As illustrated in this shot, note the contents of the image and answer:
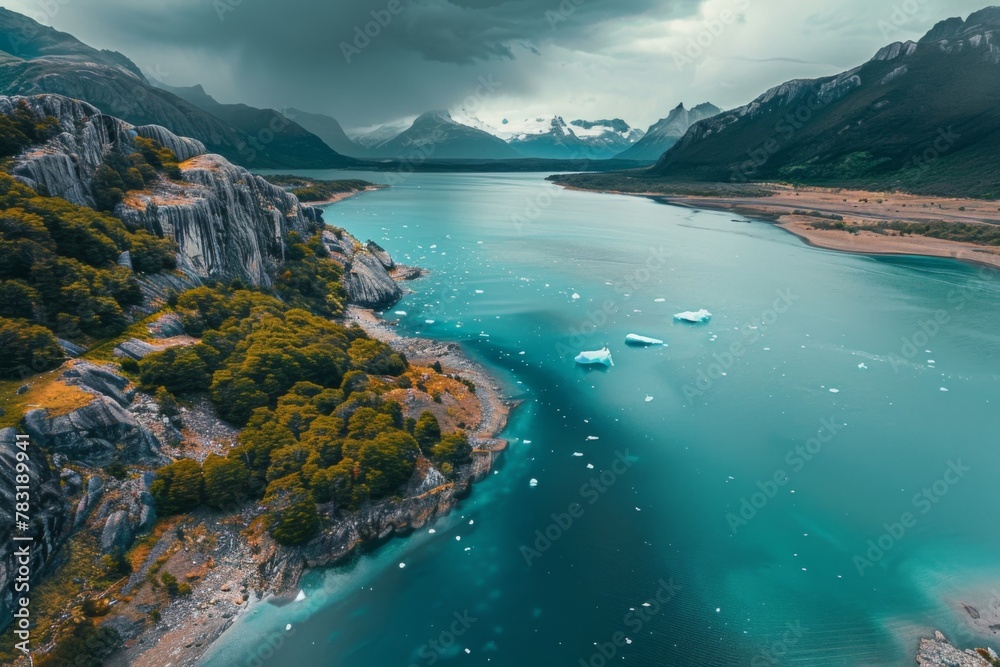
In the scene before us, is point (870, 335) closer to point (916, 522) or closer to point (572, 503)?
point (916, 522)

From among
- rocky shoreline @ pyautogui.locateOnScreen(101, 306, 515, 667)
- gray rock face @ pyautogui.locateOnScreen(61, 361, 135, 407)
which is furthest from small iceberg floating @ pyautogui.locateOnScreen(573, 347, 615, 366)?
gray rock face @ pyautogui.locateOnScreen(61, 361, 135, 407)

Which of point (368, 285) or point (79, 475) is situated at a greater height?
point (79, 475)

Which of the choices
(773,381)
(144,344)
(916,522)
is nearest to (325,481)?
(144,344)

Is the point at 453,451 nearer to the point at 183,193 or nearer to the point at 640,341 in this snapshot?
the point at 640,341

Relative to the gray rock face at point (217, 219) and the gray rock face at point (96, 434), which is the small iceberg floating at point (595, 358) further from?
the gray rock face at point (217, 219)

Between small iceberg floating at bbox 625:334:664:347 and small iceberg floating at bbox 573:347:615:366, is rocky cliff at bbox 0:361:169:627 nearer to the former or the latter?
small iceberg floating at bbox 573:347:615:366

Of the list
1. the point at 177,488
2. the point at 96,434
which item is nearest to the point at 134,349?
the point at 96,434
